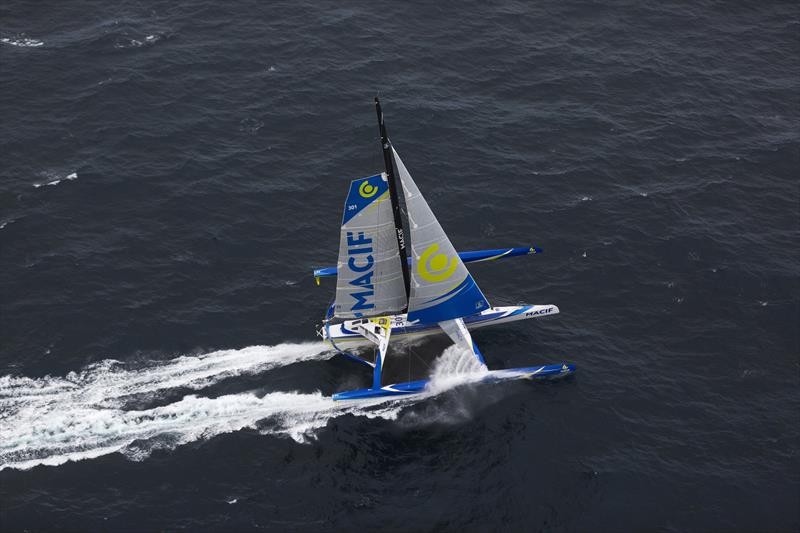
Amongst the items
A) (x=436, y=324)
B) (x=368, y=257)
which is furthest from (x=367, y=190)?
(x=436, y=324)

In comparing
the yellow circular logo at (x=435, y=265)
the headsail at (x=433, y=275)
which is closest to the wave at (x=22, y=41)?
the headsail at (x=433, y=275)

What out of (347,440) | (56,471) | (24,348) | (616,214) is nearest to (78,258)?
(24,348)

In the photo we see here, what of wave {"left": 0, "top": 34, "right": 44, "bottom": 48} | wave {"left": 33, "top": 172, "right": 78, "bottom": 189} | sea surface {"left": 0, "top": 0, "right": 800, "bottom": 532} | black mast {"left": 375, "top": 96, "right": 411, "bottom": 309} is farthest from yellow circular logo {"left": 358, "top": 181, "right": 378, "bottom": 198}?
wave {"left": 0, "top": 34, "right": 44, "bottom": 48}

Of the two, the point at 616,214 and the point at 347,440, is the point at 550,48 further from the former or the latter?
the point at 347,440

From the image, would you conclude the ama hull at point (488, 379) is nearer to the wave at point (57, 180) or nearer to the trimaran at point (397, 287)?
the trimaran at point (397, 287)

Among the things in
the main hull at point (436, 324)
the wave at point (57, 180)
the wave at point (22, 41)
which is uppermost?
the wave at point (22, 41)
